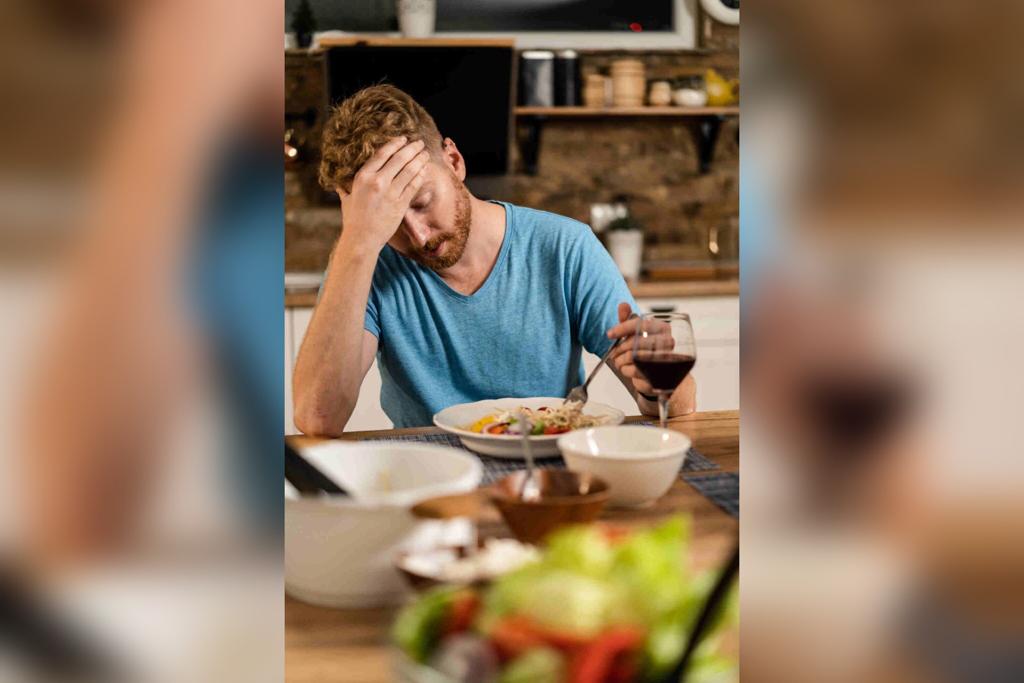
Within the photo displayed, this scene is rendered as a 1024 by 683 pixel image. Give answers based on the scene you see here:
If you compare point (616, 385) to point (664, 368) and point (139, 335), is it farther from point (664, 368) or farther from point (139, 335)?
point (139, 335)

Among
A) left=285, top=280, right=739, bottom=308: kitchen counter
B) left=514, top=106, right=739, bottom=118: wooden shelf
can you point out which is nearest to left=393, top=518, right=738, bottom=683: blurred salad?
left=285, top=280, right=739, bottom=308: kitchen counter

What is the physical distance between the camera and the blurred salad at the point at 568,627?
0.82ft

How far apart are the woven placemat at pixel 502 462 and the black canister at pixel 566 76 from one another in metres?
0.44

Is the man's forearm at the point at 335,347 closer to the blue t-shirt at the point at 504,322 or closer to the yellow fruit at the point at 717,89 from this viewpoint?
the blue t-shirt at the point at 504,322

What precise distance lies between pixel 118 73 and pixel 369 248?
0.93 ft

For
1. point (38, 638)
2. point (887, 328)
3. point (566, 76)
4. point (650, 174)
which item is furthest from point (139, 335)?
point (650, 174)

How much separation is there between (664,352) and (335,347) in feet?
0.59

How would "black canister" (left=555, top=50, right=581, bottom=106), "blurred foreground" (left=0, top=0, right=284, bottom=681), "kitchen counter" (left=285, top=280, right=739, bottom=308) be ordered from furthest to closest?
"kitchen counter" (left=285, top=280, right=739, bottom=308)
"black canister" (left=555, top=50, right=581, bottom=106)
"blurred foreground" (left=0, top=0, right=284, bottom=681)

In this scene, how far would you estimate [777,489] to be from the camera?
0.25 m

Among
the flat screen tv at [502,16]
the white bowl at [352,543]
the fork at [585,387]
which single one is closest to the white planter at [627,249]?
the flat screen tv at [502,16]

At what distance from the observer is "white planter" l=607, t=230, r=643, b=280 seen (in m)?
1.36

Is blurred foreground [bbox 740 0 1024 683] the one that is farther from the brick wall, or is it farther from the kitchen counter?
the brick wall

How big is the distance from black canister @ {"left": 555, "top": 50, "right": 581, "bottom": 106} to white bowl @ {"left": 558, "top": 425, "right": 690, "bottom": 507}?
492 millimetres

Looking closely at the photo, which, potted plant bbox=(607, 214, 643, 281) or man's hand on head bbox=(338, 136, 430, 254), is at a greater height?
man's hand on head bbox=(338, 136, 430, 254)
